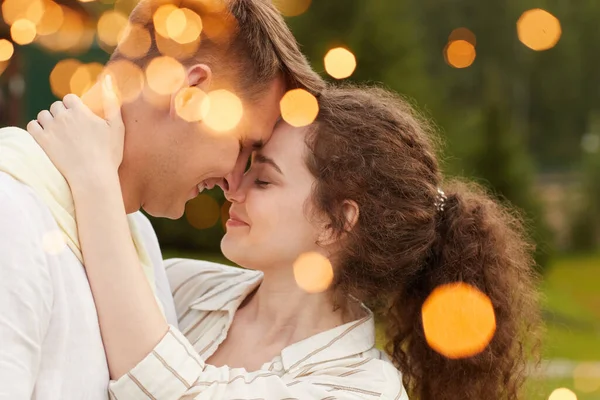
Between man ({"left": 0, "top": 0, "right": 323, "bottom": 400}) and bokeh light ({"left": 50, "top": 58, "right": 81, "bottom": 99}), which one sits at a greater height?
man ({"left": 0, "top": 0, "right": 323, "bottom": 400})

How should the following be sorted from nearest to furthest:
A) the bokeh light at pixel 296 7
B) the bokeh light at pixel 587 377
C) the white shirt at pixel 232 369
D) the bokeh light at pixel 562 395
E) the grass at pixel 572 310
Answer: the white shirt at pixel 232 369 < the bokeh light at pixel 562 395 < the bokeh light at pixel 587 377 < the grass at pixel 572 310 < the bokeh light at pixel 296 7

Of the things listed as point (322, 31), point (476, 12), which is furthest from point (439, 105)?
point (476, 12)

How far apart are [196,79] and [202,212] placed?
9933mm

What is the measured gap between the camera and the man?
164cm

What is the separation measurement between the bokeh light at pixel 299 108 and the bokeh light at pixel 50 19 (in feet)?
26.5

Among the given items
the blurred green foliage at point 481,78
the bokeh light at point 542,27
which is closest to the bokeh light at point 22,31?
the blurred green foliage at point 481,78

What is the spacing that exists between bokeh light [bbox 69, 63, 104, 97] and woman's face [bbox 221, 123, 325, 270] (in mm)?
10372

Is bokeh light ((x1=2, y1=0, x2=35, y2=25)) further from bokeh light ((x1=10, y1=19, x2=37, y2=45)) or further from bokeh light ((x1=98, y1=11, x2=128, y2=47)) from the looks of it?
bokeh light ((x1=98, y1=11, x2=128, y2=47))

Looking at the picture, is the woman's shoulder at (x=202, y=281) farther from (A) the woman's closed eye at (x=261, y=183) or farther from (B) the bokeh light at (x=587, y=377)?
(B) the bokeh light at (x=587, y=377)

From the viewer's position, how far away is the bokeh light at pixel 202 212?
38.4 feet

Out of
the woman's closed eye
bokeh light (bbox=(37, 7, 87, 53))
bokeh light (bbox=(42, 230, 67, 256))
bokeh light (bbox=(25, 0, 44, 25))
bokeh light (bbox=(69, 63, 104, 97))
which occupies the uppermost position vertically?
bokeh light (bbox=(42, 230, 67, 256))

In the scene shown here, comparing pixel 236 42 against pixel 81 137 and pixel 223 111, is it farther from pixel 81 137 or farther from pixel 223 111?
pixel 81 137

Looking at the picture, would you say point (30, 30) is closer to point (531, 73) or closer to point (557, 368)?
point (557, 368)

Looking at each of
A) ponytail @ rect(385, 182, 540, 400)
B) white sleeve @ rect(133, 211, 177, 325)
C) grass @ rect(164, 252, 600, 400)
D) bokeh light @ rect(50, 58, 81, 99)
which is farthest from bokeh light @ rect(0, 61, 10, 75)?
ponytail @ rect(385, 182, 540, 400)
